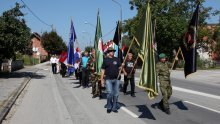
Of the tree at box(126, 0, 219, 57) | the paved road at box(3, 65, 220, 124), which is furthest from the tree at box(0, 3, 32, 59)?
the tree at box(126, 0, 219, 57)

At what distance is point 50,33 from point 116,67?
73964 mm

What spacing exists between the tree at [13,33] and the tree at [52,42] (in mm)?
55403

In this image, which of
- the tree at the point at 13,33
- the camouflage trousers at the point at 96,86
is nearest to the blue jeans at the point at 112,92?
the camouflage trousers at the point at 96,86

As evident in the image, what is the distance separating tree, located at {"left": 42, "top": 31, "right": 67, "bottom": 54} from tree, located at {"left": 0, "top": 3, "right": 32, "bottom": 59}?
55403 mm

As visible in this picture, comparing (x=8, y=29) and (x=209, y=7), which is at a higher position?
(x=209, y=7)

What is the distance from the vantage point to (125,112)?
456 inches

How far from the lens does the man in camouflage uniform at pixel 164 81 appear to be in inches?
451

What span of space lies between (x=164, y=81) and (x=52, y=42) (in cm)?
7197

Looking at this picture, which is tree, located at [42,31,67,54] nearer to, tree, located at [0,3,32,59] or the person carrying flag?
tree, located at [0,3,32,59]

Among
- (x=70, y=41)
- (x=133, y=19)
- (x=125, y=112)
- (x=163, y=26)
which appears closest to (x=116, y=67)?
(x=125, y=112)

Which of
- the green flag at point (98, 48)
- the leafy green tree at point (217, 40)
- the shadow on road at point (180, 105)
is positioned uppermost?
the leafy green tree at point (217, 40)

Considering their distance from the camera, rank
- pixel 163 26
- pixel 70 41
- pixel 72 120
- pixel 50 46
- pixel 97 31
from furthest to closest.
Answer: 1. pixel 50 46
2. pixel 163 26
3. pixel 70 41
4. pixel 97 31
5. pixel 72 120

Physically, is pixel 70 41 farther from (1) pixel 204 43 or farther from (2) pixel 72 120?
(1) pixel 204 43

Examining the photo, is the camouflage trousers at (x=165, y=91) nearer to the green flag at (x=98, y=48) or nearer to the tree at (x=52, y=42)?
the green flag at (x=98, y=48)
